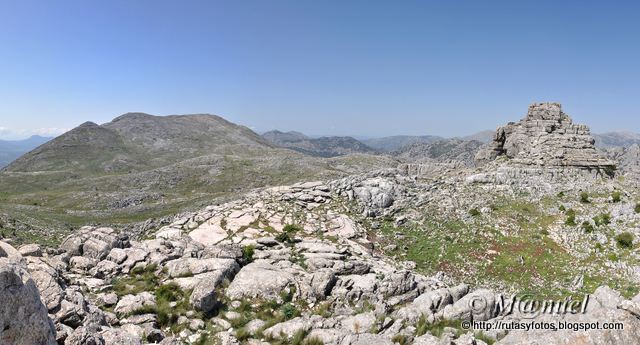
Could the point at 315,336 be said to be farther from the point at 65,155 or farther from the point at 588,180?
the point at 65,155

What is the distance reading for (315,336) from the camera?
14.6 metres

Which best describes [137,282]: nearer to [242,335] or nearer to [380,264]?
[242,335]

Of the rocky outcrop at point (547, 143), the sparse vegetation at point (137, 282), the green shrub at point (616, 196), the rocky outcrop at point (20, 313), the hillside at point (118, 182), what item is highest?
the rocky outcrop at point (547, 143)

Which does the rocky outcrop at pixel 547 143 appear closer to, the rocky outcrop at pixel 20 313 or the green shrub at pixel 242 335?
the green shrub at pixel 242 335

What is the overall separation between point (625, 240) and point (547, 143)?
20.7 metres

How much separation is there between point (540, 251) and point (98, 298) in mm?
33864

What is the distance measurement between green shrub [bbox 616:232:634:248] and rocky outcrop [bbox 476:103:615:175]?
52.3 ft

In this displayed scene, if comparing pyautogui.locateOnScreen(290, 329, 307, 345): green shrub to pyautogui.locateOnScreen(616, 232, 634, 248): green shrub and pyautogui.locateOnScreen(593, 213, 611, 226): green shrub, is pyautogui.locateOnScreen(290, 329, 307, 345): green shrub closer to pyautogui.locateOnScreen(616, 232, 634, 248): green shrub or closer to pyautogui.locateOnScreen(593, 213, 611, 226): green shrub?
pyautogui.locateOnScreen(616, 232, 634, 248): green shrub

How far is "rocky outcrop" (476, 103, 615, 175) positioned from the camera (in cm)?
4669

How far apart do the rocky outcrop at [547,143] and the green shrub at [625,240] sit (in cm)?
1593

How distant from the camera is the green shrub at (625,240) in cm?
3149

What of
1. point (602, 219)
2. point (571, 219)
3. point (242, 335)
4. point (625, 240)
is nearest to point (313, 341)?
point (242, 335)

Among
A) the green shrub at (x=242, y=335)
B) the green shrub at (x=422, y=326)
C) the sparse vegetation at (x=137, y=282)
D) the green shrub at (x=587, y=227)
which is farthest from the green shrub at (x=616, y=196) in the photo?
the sparse vegetation at (x=137, y=282)

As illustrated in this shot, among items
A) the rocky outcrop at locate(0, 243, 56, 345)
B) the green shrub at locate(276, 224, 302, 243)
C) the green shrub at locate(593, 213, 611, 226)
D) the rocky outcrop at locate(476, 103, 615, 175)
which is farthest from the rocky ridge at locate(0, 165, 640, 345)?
the rocky outcrop at locate(476, 103, 615, 175)
